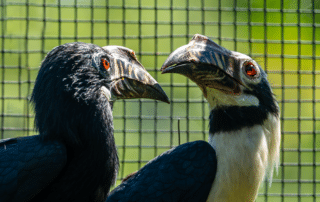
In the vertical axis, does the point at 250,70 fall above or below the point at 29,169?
above

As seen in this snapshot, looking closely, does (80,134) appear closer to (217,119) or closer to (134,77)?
(134,77)

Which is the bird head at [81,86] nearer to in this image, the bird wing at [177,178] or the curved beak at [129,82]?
the curved beak at [129,82]

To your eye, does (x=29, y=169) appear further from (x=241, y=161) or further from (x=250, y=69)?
(x=250, y=69)

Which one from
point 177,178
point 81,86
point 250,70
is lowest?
point 177,178

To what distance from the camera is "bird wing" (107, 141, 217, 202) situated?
6.77ft

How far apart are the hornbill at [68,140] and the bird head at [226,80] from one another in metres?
0.43

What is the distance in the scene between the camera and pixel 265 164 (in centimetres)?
229

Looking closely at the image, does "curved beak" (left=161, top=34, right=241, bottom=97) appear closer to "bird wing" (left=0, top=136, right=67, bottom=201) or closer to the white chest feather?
the white chest feather

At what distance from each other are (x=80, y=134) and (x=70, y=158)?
139 mm

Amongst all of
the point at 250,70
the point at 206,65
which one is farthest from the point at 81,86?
the point at 250,70

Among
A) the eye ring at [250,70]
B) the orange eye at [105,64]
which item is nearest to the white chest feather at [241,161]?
the eye ring at [250,70]

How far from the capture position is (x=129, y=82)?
2.47 m

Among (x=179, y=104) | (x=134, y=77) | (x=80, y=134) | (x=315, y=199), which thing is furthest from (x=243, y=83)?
(x=315, y=199)

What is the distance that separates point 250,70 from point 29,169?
1.29m
